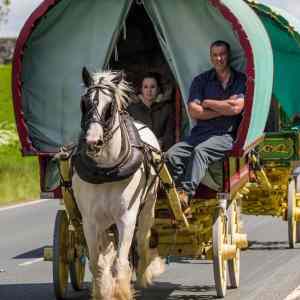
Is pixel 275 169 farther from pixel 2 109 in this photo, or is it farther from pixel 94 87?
pixel 2 109

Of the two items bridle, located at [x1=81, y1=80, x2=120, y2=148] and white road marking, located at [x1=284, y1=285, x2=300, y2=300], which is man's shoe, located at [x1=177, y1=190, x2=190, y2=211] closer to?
bridle, located at [x1=81, y1=80, x2=120, y2=148]

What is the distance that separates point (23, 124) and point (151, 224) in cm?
145

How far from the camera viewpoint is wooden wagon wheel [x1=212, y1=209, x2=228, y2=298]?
10578 mm

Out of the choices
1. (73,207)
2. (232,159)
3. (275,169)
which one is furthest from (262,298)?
(275,169)

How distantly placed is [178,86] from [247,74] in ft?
4.89

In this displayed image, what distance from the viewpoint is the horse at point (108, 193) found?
917cm

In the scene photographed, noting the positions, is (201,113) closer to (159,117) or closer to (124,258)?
(159,117)

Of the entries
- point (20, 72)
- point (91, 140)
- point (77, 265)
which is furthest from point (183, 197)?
point (20, 72)

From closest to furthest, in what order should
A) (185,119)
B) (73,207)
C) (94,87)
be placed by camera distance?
(94,87)
(73,207)
(185,119)

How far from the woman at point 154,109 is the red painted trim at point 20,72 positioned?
1.10 metres

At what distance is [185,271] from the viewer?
12922 mm

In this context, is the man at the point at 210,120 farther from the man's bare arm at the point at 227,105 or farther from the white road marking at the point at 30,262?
the white road marking at the point at 30,262

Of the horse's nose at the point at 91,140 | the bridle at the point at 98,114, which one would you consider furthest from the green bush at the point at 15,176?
the horse's nose at the point at 91,140

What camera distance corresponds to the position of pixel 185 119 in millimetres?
12125
